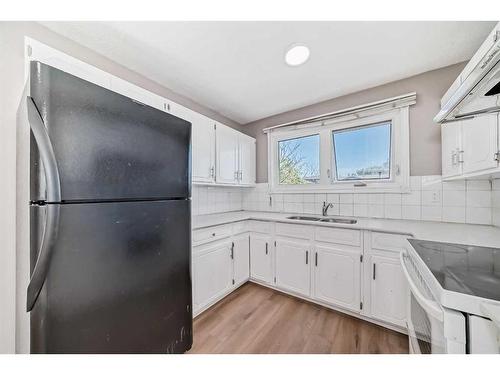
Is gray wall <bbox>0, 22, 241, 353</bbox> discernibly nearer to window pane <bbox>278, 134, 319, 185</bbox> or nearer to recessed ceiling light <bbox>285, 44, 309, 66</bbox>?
recessed ceiling light <bbox>285, 44, 309, 66</bbox>

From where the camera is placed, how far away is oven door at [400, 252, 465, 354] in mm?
589

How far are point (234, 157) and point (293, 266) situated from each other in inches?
58.7

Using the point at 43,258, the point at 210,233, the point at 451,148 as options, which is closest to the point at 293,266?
the point at 210,233

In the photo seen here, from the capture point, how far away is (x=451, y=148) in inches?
61.4

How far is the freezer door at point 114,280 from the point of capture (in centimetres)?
65

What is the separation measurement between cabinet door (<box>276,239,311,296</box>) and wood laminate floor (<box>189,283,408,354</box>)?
0.16m

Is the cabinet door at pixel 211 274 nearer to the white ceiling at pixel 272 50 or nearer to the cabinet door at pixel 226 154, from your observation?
the cabinet door at pixel 226 154

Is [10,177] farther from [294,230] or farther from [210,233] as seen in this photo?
[294,230]

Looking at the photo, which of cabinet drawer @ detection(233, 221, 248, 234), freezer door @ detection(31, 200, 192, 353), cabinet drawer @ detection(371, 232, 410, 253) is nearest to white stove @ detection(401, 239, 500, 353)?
cabinet drawer @ detection(371, 232, 410, 253)

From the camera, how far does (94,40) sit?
55.0 inches

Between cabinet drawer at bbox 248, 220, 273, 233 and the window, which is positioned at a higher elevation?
the window

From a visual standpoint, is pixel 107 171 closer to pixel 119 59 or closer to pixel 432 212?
pixel 119 59
